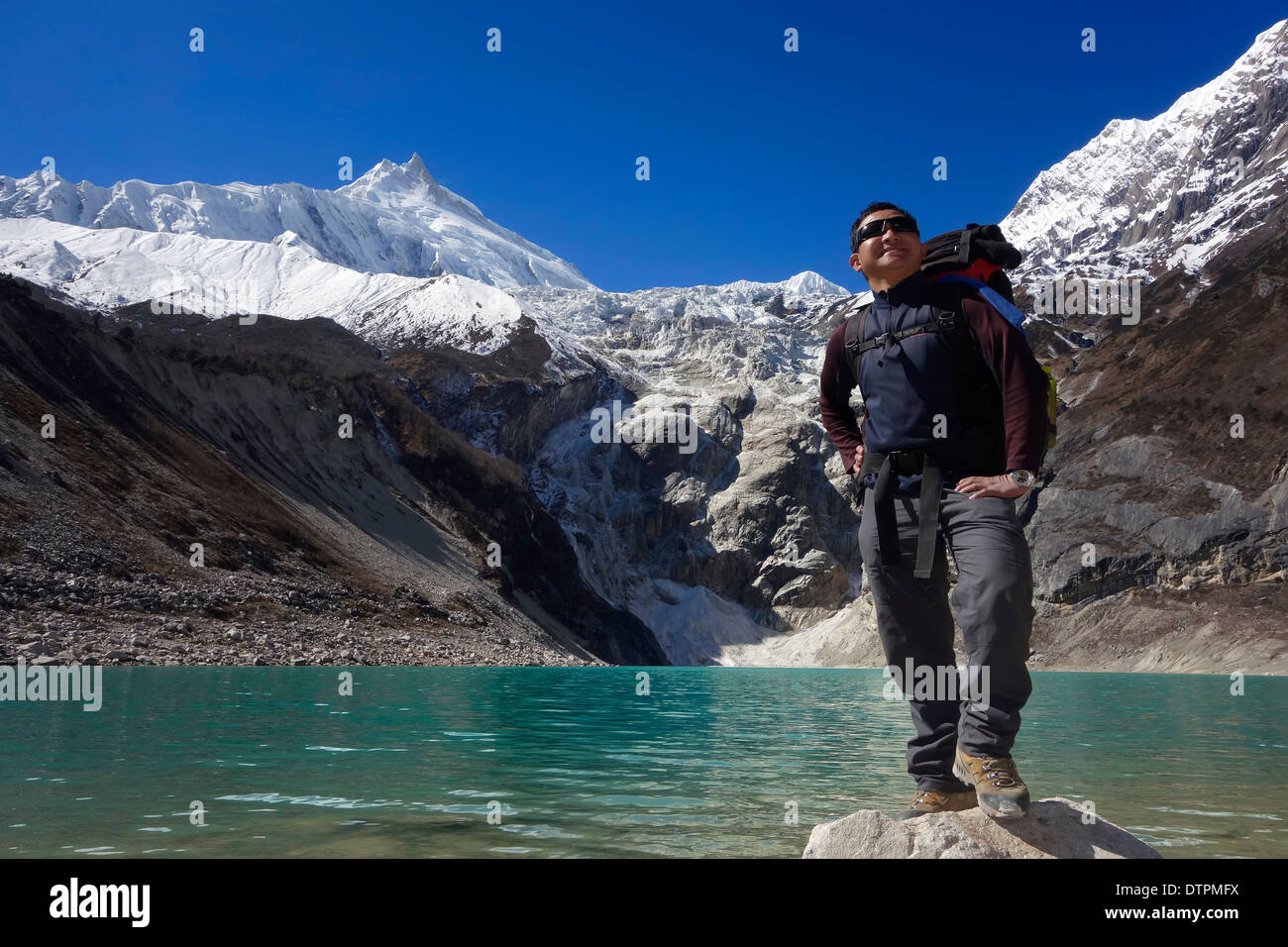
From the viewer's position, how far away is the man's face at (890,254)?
5930 millimetres

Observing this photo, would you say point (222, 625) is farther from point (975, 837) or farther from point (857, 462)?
point (975, 837)

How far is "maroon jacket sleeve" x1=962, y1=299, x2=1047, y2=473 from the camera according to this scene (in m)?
5.18

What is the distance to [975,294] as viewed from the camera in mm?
5562

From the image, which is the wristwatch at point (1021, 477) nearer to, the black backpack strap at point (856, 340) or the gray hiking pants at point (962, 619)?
the gray hiking pants at point (962, 619)

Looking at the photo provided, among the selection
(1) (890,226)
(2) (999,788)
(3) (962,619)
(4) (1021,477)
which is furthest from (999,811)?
(1) (890,226)

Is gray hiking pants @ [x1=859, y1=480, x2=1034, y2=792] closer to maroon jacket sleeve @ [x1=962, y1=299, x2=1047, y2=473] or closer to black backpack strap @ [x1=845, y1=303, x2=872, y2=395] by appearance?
maroon jacket sleeve @ [x1=962, y1=299, x2=1047, y2=473]

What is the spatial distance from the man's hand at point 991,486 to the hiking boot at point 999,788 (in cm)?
150

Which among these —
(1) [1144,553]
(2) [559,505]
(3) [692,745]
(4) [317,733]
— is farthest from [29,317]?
(1) [1144,553]

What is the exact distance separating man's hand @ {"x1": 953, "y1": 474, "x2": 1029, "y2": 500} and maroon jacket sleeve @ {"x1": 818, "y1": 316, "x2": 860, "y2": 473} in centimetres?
105

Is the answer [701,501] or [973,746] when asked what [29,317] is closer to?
[973,746]

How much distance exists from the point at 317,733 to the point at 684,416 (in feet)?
538

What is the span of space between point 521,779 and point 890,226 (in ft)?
26.4

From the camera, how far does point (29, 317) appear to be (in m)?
68.2

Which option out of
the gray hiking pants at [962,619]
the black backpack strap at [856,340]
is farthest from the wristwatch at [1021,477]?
the black backpack strap at [856,340]
